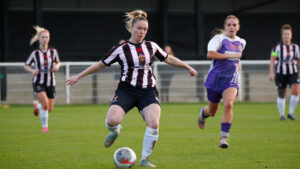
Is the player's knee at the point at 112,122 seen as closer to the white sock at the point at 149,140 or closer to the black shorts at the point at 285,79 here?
the white sock at the point at 149,140

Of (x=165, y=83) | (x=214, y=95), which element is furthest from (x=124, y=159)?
(x=165, y=83)

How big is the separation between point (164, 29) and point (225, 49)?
18053 millimetres

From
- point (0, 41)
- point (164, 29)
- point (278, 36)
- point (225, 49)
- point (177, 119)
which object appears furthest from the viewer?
point (278, 36)

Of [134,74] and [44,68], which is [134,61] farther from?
[44,68]

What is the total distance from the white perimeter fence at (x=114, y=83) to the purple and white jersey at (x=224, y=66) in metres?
12.8

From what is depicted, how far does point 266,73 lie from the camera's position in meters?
23.0

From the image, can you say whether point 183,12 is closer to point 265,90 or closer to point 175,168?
point 265,90

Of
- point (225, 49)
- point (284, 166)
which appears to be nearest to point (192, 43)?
point (225, 49)

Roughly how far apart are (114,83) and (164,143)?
1180 centimetres

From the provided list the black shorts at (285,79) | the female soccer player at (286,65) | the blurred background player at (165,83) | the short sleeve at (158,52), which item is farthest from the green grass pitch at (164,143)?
the blurred background player at (165,83)

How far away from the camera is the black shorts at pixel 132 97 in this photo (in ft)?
24.6

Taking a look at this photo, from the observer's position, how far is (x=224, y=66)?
30.0ft

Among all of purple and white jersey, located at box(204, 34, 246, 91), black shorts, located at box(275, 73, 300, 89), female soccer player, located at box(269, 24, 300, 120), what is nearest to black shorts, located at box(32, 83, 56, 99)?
purple and white jersey, located at box(204, 34, 246, 91)

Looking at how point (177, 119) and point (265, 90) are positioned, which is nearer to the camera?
point (177, 119)
